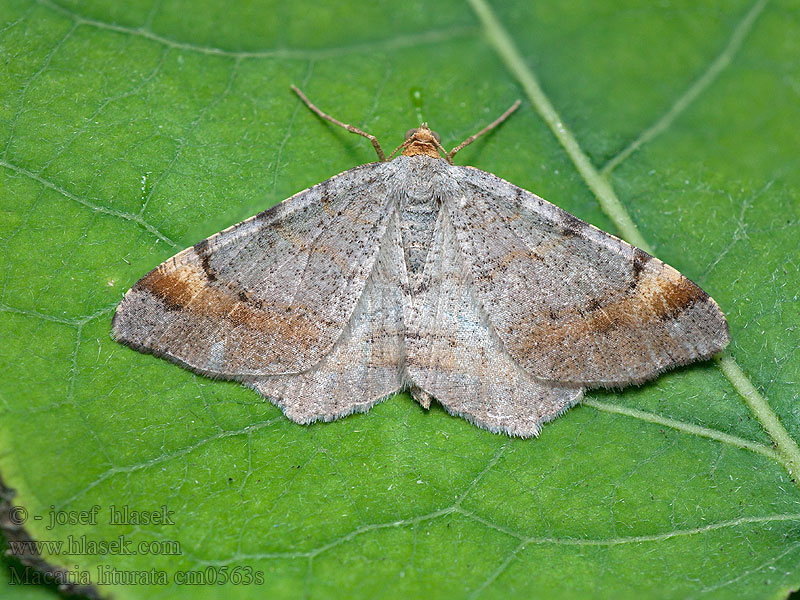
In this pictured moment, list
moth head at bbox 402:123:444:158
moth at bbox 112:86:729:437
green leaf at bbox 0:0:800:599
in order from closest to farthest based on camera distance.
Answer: green leaf at bbox 0:0:800:599
moth at bbox 112:86:729:437
moth head at bbox 402:123:444:158

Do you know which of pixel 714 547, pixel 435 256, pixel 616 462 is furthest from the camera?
pixel 435 256

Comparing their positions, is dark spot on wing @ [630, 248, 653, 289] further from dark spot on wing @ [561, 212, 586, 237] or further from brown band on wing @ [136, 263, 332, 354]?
brown band on wing @ [136, 263, 332, 354]

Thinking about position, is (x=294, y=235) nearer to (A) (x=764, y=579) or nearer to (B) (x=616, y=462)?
(B) (x=616, y=462)

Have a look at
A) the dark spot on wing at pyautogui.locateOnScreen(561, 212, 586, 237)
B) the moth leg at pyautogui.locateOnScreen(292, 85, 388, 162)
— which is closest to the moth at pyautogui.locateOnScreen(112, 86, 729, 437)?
the dark spot on wing at pyautogui.locateOnScreen(561, 212, 586, 237)

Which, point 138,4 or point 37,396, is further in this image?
point 138,4

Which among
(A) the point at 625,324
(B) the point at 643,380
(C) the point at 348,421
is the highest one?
(A) the point at 625,324

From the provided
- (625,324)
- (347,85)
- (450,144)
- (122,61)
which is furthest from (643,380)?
(122,61)
